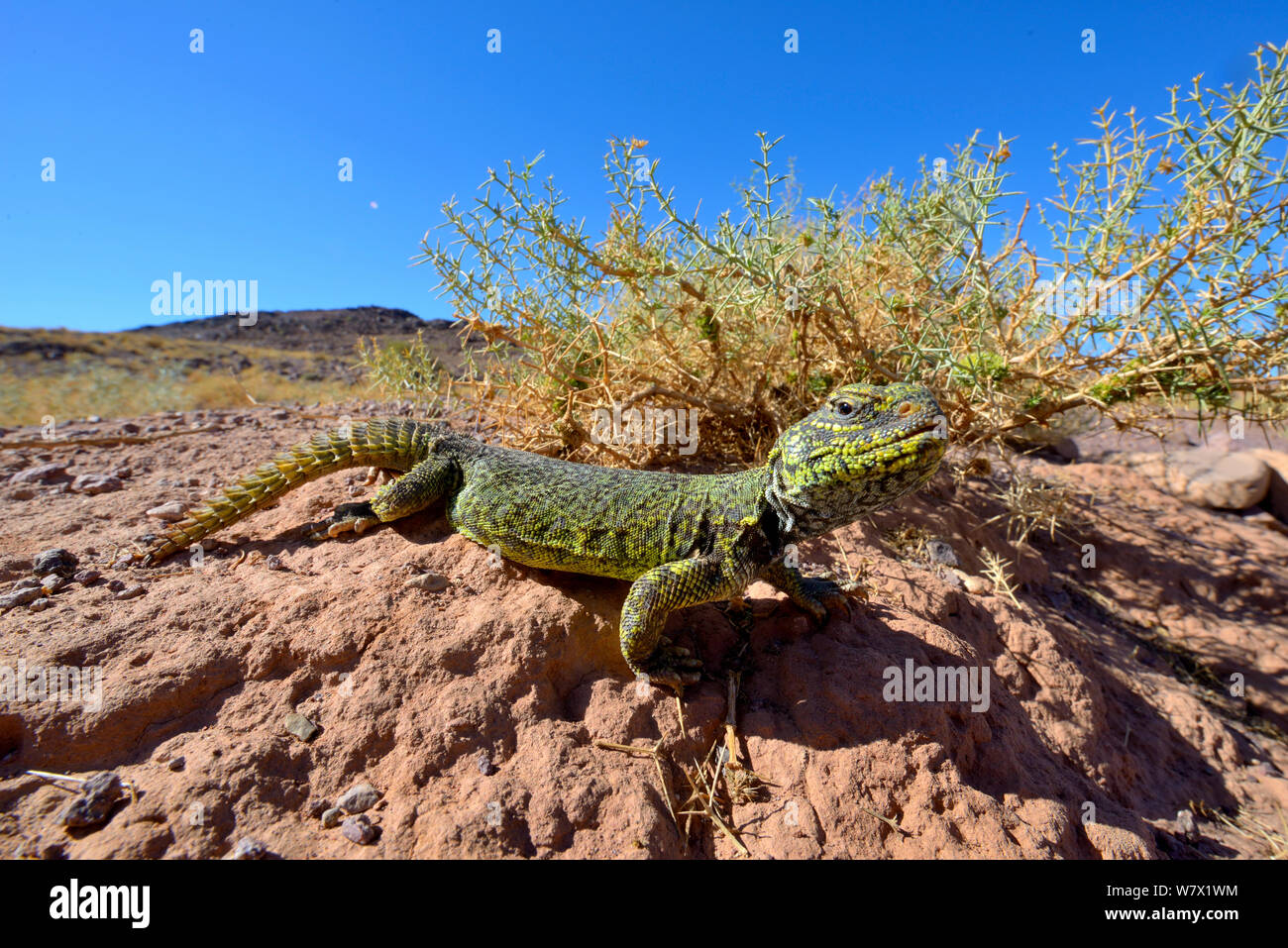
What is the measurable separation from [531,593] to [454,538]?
0.81 metres

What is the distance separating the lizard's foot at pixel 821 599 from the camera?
12.7 ft

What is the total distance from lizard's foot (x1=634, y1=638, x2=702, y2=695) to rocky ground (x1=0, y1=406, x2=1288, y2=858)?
98 mm

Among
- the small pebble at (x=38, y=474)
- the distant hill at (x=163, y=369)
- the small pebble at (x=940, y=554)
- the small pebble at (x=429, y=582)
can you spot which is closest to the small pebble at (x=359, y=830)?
the small pebble at (x=429, y=582)

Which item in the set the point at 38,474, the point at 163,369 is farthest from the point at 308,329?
the point at 38,474

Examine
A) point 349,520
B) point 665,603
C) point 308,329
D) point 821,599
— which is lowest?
point 821,599

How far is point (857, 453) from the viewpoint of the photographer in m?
3.01

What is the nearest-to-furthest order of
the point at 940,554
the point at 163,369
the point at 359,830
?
the point at 359,830
the point at 940,554
the point at 163,369

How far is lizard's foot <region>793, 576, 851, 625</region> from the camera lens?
388cm

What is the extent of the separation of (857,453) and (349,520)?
345 cm

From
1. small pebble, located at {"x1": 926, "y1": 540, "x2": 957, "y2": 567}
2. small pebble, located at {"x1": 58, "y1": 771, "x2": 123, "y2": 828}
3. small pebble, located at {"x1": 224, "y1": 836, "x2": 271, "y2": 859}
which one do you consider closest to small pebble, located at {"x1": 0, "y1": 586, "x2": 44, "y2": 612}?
small pebble, located at {"x1": 58, "y1": 771, "x2": 123, "y2": 828}

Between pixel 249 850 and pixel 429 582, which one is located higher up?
pixel 429 582

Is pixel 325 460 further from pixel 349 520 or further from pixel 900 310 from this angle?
pixel 900 310

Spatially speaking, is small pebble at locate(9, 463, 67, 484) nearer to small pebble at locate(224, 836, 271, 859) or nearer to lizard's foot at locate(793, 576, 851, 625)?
small pebble at locate(224, 836, 271, 859)
